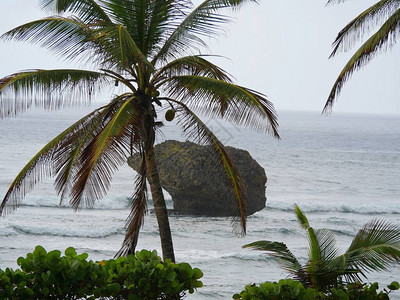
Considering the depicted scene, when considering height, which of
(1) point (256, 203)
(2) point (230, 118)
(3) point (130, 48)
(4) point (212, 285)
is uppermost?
(3) point (130, 48)

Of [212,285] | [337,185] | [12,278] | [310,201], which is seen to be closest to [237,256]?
[212,285]

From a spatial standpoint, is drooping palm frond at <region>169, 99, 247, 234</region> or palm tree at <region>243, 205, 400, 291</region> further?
drooping palm frond at <region>169, 99, 247, 234</region>

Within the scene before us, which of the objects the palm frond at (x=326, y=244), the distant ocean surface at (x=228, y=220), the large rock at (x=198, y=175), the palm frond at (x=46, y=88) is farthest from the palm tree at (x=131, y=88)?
the large rock at (x=198, y=175)

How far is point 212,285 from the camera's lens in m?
19.4

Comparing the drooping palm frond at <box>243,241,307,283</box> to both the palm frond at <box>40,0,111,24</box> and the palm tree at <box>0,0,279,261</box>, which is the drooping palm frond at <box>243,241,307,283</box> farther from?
the palm frond at <box>40,0,111,24</box>

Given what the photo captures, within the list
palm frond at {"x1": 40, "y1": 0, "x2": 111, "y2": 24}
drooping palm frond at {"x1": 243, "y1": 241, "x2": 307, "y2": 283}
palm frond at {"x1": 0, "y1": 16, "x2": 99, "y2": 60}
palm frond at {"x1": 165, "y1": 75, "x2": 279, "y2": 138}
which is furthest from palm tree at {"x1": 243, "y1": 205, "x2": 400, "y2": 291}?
palm frond at {"x1": 40, "y1": 0, "x2": 111, "y2": 24}

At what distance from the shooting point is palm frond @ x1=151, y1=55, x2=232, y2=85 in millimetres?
11156

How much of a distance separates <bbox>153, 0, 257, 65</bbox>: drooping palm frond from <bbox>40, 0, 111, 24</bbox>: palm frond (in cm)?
110

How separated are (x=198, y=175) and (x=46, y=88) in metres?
12.8

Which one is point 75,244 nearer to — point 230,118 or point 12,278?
point 230,118

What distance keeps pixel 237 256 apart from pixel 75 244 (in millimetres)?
6733

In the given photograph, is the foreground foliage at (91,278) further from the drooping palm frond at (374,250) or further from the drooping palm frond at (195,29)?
the drooping palm frond at (195,29)

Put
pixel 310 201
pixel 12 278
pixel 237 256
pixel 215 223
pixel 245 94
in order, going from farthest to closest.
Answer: pixel 310 201, pixel 215 223, pixel 237 256, pixel 245 94, pixel 12 278

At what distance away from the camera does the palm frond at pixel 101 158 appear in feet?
32.4
